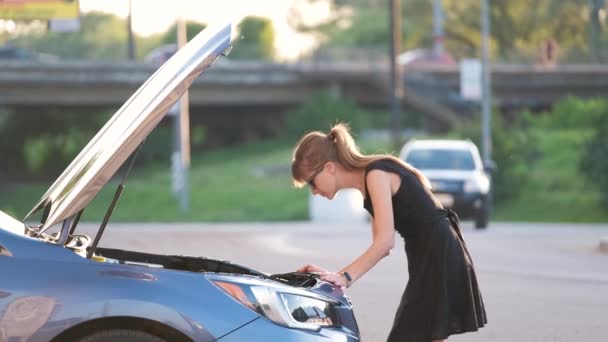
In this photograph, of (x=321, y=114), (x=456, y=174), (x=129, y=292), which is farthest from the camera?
(x=321, y=114)

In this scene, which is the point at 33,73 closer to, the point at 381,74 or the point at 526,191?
the point at 381,74

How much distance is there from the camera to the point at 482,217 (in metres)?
28.3

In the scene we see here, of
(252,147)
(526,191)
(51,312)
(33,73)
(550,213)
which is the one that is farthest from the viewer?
(252,147)

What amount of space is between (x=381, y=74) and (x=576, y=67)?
381 inches

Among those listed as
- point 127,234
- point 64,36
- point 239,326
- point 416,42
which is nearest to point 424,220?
point 239,326

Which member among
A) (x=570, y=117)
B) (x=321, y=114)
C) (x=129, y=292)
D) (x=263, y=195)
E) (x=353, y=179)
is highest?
(x=353, y=179)

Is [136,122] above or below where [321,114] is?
above

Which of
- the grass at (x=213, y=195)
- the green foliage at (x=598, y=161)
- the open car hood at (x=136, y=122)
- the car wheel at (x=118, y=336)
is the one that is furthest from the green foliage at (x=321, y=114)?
the car wheel at (x=118, y=336)

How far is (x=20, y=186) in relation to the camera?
56219mm

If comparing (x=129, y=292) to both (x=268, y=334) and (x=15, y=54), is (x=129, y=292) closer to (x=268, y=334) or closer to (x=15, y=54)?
(x=268, y=334)

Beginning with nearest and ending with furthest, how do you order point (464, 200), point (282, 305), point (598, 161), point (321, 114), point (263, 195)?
point (282, 305) → point (464, 200) → point (598, 161) → point (263, 195) → point (321, 114)

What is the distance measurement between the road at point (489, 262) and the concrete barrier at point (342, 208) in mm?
1420

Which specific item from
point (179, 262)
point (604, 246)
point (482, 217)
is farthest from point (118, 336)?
point (482, 217)

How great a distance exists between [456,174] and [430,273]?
73.3ft
